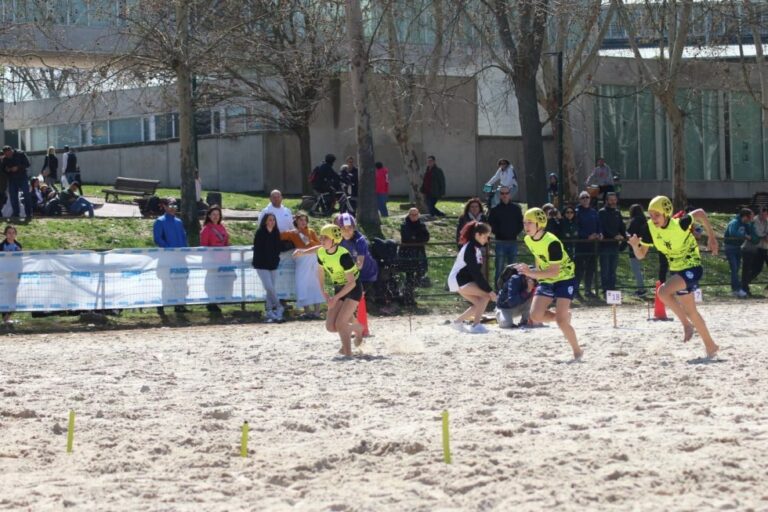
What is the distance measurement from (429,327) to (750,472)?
1137cm

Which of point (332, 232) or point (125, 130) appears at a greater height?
point (125, 130)

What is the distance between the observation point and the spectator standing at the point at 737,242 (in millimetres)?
25656

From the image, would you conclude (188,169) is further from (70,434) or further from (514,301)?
(70,434)

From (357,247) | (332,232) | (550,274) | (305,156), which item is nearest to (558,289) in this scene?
(550,274)

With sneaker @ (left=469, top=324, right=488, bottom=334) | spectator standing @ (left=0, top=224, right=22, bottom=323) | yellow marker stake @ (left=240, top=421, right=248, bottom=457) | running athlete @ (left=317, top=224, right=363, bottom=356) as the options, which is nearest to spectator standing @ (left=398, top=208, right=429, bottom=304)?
sneaker @ (left=469, top=324, right=488, bottom=334)

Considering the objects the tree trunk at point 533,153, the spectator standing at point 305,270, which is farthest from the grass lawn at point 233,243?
A: the tree trunk at point 533,153

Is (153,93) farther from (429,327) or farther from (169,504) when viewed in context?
(169,504)

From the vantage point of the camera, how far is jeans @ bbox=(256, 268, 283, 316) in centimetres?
2119

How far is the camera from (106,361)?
1525 cm

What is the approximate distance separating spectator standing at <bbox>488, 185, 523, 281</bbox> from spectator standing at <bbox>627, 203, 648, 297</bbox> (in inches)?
81.6

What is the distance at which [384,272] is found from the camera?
22297 mm

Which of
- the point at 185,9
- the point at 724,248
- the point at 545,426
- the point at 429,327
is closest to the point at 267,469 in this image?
the point at 545,426

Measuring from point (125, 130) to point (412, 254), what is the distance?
2776 centimetres

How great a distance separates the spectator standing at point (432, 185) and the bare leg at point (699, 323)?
17.7 metres
